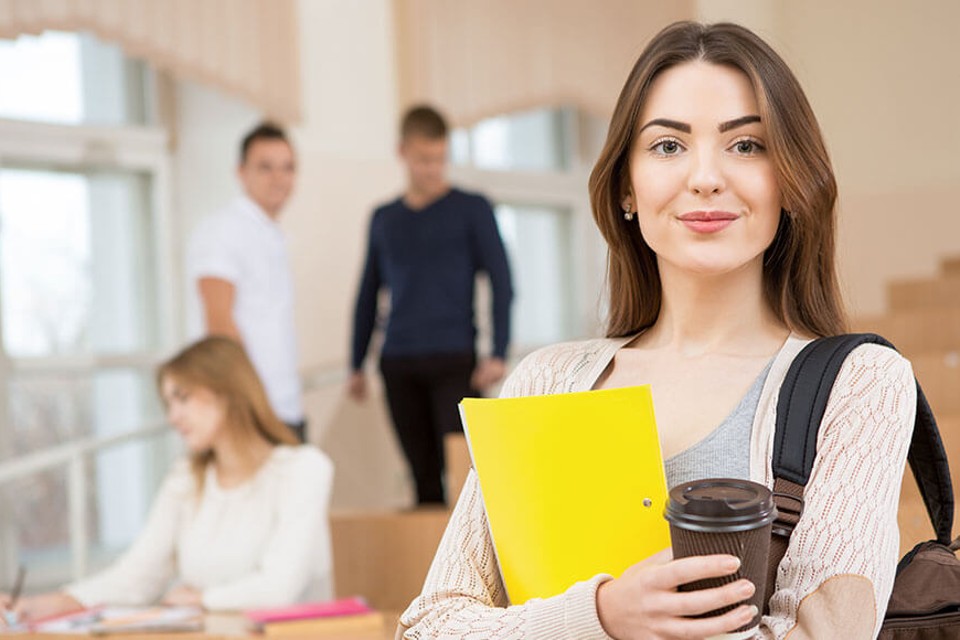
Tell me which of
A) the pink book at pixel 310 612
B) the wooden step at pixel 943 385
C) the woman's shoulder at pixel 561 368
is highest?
the woman's shoulder at pixel 561 368

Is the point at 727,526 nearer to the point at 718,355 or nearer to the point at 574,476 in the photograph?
the point at 574,476

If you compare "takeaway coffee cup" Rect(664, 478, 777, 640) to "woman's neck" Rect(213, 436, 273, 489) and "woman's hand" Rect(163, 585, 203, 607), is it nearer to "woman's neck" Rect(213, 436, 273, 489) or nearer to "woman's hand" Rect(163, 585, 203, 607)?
"woman's hand" Rect(163, 585, 203, 607)

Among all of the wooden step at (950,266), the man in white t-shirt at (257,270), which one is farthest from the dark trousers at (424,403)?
the wooden step at (950,266)

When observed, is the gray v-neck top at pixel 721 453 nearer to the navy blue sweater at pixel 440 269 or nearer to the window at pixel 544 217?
the navy blue sweater at pixel 440 269

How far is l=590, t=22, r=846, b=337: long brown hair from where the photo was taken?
1171 mm

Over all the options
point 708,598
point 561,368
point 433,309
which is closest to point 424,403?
point 433,309

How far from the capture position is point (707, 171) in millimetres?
1163

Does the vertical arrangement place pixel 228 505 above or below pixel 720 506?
below

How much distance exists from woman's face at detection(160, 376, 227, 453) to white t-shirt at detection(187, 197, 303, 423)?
0.67m

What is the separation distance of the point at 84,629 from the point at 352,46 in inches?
133

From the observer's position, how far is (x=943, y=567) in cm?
112

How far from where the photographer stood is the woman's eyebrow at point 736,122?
117 cm

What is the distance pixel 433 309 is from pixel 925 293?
239cm

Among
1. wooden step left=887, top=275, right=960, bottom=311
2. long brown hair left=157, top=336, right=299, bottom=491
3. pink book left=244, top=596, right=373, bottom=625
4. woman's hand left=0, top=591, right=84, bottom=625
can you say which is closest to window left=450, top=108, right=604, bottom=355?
wooden step left=887, top=275, right=960, bottom=311
